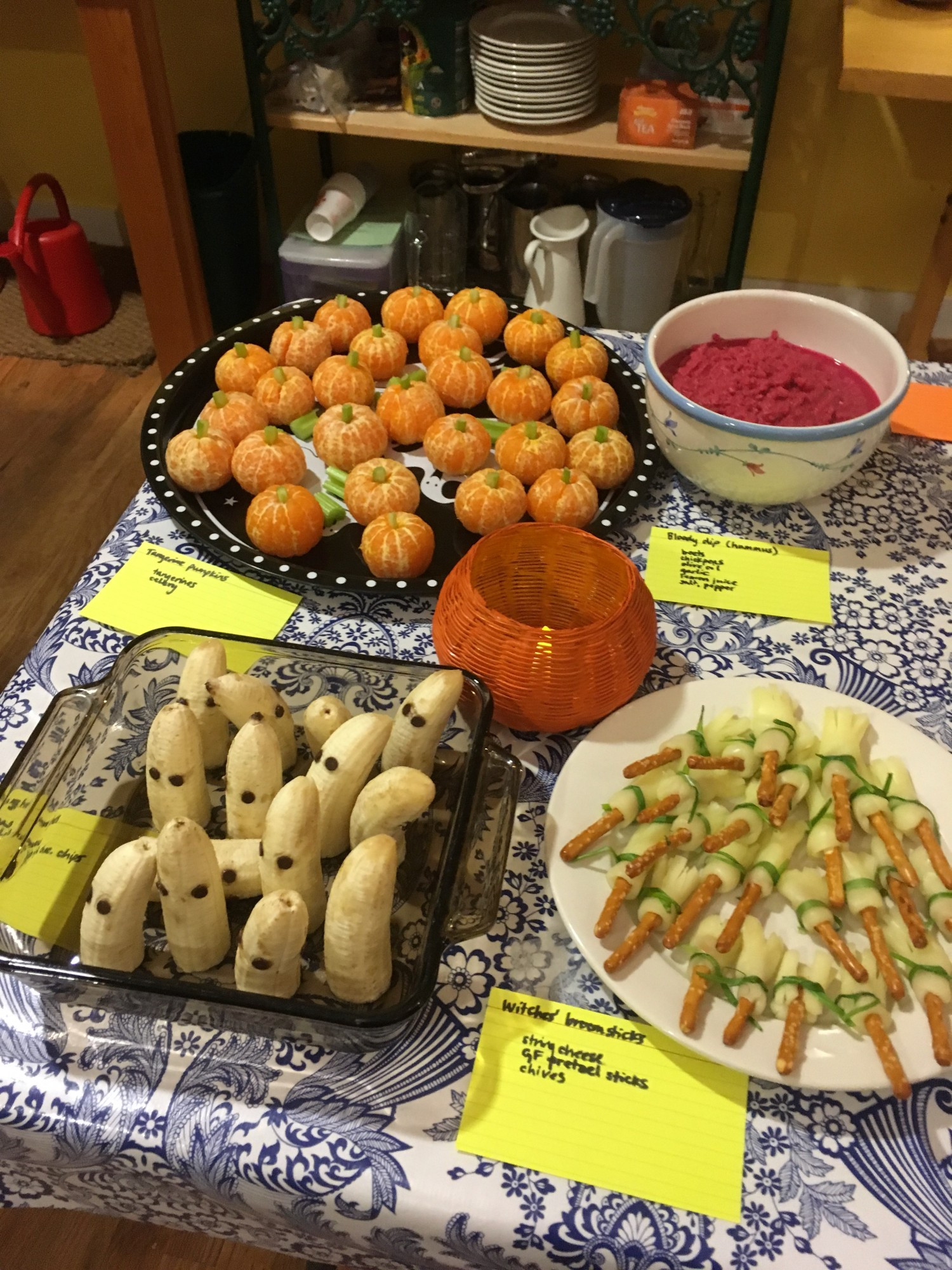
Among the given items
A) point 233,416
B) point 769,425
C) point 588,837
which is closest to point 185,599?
point 233,416

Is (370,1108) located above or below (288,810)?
below

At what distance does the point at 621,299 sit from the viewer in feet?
6.64

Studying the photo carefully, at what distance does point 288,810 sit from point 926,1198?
1.39ft

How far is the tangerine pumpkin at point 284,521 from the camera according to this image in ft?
2.93

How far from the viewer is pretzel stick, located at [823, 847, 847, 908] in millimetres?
615

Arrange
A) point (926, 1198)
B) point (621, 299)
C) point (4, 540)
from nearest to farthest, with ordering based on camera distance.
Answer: point (926, 1198) → point (4, 540) → point (621, 299)

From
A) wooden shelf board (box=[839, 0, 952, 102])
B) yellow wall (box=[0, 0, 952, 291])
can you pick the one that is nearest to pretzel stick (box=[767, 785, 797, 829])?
wooden shelf board (box=[839, 0, 952, 102])

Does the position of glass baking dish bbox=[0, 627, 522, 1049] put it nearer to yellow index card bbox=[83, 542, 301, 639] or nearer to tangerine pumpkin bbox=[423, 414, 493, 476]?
yellow index card bbox=[83, 542, 301, 639]

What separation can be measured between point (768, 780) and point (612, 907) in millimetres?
148

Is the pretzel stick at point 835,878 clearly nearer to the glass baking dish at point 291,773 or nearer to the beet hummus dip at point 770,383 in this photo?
the glass baking dish at point 291,773

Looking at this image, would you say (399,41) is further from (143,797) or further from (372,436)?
(143,797)

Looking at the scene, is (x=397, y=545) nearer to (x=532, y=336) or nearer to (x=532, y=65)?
(x=532, y=336)

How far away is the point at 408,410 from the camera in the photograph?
1.03 m

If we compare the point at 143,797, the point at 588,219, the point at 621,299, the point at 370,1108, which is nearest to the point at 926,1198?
the point at 370,1108
